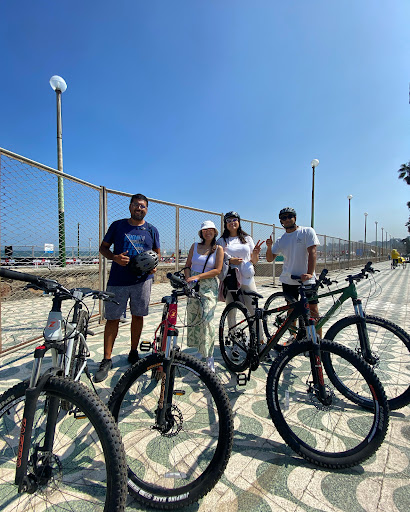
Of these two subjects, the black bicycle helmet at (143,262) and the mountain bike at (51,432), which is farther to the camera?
the black bicycle helmet at (143,262)

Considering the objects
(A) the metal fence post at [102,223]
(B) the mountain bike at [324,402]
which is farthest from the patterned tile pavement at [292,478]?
(A) the metal fence post at [102,223]

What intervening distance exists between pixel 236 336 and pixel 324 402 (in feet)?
4.27

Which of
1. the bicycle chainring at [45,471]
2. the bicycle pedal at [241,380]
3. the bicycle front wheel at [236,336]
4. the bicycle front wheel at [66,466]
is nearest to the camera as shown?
the bicycle front wheel at [66,466]

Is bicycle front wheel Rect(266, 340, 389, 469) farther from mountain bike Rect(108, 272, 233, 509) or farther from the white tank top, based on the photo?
the white tank top

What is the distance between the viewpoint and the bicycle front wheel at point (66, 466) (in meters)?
1.21

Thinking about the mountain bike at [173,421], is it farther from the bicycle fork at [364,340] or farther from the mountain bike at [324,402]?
the bicycle fork at [364,340]

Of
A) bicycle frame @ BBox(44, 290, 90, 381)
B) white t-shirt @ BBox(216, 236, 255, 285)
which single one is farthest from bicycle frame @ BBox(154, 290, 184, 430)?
white t-shirt @ BBox(216, 236, 255, 285)

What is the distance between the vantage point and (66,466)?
1709 millimetres

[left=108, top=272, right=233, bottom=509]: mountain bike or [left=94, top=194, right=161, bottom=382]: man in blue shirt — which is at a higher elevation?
[left=94, top=194, right=161, bottom=382]: man in blue shirt

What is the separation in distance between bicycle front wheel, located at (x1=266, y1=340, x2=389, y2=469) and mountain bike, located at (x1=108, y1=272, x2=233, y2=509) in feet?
1.90

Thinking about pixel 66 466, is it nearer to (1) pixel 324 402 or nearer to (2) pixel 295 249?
(1) pixel 324 402

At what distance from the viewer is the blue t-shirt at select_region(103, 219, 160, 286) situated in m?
3.07

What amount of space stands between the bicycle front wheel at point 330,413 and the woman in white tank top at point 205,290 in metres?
0.95

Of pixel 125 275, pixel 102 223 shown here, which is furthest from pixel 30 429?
pixel 102 223
